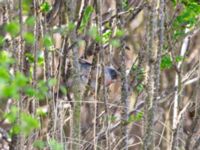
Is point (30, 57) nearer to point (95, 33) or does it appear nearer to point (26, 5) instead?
point (26, 5)

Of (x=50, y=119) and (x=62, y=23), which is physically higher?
(x=62, y=23)

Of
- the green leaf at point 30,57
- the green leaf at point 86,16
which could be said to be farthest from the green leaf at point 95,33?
the green leaf at point 30,57

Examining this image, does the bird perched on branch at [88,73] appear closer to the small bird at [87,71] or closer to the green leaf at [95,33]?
the small bird at [87,71]

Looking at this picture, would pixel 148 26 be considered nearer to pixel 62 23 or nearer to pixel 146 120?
pixel 146 120

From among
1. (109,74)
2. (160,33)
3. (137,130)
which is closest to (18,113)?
(160,33)

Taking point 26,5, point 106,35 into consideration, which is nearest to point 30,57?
point 26,5

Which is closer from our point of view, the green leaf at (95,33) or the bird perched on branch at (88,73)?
the green leaf at (95,33)

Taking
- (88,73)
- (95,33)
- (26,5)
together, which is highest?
(26,5)

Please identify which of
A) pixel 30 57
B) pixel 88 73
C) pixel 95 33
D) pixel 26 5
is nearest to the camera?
pixel 95 33

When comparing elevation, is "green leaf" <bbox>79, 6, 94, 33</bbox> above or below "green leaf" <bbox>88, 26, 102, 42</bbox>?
above

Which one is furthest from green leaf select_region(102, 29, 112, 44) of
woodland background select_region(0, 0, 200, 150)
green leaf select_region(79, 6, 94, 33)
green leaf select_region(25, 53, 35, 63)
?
green leaf select_region(25, 53, 35, 63)

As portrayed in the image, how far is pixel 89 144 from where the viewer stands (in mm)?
2689

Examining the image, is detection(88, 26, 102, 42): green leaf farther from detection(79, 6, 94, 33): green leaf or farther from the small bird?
the small bird

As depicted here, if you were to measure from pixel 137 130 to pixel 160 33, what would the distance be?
10.2 feet
